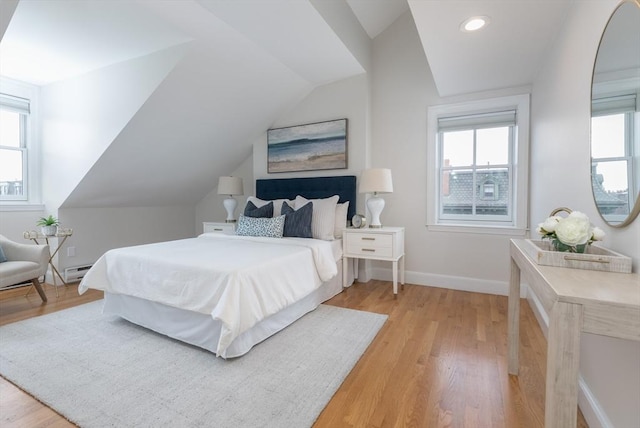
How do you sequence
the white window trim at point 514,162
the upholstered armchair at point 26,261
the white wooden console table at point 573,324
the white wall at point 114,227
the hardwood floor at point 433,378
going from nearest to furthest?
the white wooden console table at point 573,324 < the hardwood floor at point 433,378 < the upholstered armchair at point 26,261 < the white window trim at point 514,162 < the white wall at point 114,227

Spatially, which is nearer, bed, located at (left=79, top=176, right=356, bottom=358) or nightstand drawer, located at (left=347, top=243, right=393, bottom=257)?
bed, located at (left=79, top=176, right=356, bottom=358)

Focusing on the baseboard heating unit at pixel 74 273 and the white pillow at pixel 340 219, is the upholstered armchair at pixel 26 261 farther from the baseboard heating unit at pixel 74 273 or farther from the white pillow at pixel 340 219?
the white pillow at pixel 340 219

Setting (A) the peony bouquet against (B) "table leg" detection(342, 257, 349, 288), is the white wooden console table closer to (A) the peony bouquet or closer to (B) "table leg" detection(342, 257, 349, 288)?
(A) the peony bouquet

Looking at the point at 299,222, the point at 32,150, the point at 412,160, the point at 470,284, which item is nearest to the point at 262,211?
the point at 299,222

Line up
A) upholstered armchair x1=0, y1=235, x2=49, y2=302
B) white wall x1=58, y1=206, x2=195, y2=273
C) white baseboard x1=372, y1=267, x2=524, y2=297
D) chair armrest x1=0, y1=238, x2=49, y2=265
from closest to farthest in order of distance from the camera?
upholstered armchair x1=0, y1=235, x2=49, y2=302, chair armrest x1=0, y1=238, x2=49, y2=265, white baseboard x1=372, y1=267, x2=524, y2=297, white wall x1=58, y1=206, x2=195, y2=273

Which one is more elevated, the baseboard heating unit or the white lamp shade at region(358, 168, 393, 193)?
the white lamp shade at region(358, 168, 393, 193)

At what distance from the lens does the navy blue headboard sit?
3736 mm

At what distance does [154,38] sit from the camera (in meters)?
2.72

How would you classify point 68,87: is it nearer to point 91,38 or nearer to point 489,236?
point 91,38

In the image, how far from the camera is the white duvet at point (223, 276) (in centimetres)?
186

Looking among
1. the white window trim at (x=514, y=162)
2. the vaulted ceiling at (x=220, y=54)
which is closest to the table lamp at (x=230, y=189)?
the vaulted ceiling at (x=220, y=54)

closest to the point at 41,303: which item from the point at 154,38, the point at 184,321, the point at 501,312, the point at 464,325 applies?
the point at 184,321

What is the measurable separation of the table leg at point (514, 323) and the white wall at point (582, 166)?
30 centimetres

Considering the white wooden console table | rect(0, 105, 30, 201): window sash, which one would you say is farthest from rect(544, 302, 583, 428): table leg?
rect(0, 105, 30, 201): window sash
